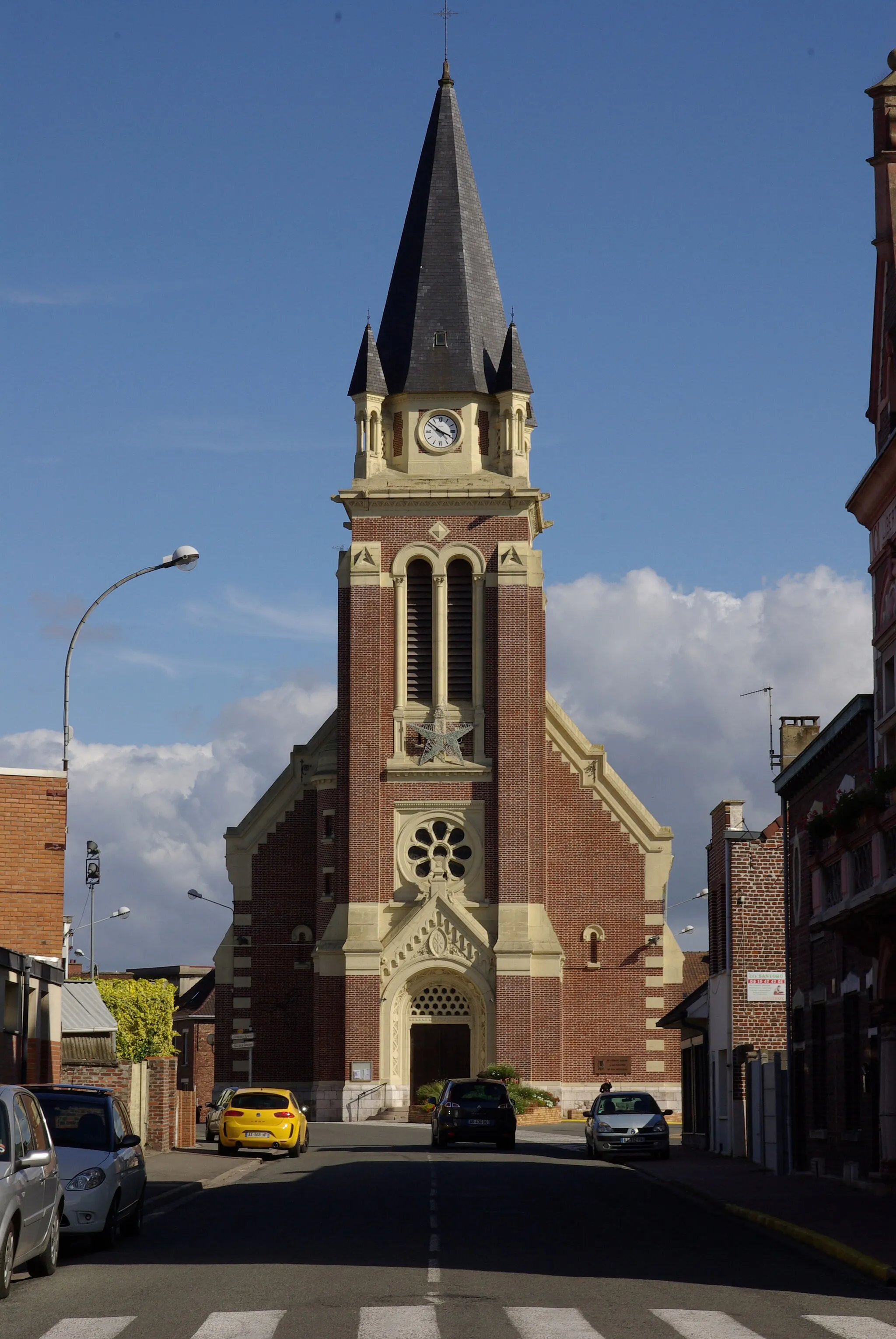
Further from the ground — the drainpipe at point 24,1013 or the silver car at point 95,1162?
the drainpipe at point 24,1013

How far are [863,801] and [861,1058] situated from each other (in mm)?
5018

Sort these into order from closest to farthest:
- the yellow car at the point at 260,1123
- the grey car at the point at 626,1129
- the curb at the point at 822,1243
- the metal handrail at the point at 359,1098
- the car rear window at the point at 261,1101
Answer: the curb at the point at 822,1243
the yellow car at the point at 260,1123
the car rear window at the point at 261,1101
the grey car at the point at 626,1129
the metal handrail at the point at 359,1098

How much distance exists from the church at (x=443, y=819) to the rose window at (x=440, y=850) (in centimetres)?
7

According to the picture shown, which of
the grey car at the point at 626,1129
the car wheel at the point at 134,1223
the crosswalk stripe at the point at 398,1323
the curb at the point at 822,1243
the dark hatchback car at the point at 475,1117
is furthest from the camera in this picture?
the dark hatchback car at the point at 475,1117

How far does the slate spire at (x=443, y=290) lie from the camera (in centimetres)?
6034

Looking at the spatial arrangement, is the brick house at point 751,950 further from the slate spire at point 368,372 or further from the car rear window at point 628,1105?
the slate spire at point 368,372

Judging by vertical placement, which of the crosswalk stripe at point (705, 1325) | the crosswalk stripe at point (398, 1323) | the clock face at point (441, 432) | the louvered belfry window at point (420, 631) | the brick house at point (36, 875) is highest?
the clock face at point (441, 432)

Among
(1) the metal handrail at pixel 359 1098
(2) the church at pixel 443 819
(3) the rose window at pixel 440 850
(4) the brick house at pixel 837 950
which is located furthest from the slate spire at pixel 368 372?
(4) the brick house at pixel 837 950

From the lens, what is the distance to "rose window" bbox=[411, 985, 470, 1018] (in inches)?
2248

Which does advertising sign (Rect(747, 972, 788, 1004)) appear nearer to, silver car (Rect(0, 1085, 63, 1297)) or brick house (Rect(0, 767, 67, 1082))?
brick house (Rect(0, 767, 67, 1082))

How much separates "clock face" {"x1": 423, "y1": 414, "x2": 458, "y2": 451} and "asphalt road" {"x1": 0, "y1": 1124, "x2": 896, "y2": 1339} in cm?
3720

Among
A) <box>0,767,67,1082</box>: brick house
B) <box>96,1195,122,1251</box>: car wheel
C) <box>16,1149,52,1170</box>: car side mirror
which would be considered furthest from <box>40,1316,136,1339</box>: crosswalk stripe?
<box>0,767,67,1082</box>: brick house

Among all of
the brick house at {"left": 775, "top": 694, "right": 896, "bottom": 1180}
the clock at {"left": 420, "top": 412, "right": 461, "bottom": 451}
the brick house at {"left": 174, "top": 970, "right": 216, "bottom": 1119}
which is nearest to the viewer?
the brick house at {"left": 775, "top": 694, "right": 896, "bottom": 1180}

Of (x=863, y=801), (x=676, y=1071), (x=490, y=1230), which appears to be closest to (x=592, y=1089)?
(x=676, y=1071)
